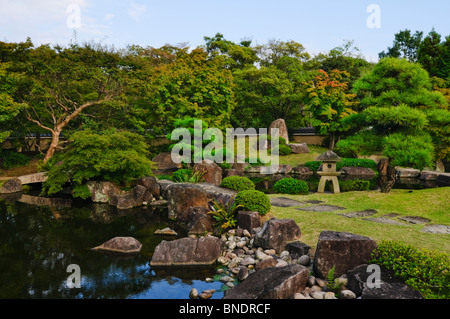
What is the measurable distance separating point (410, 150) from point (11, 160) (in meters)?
27.8

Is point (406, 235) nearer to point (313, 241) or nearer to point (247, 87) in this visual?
point (313, 241)

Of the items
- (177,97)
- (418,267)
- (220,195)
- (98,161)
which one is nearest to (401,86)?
(220,195)

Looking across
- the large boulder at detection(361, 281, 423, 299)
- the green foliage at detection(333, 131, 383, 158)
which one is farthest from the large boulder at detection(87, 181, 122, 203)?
the large boulder at detection(361, 281, 423, 299)

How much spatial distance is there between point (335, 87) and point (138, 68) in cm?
1951

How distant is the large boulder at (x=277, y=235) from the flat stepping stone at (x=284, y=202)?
155 inches

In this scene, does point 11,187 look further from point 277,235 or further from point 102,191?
point 277,235

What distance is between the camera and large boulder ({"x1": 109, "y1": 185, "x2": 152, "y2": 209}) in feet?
51.6

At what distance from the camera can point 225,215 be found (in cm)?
1116

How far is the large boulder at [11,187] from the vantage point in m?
19.6

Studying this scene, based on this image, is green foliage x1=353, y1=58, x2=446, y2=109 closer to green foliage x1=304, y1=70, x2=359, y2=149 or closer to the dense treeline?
the dense treeline

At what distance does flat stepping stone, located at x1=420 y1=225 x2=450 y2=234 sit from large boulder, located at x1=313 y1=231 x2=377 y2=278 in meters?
3.46

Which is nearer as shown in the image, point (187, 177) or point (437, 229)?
point (437, 229)

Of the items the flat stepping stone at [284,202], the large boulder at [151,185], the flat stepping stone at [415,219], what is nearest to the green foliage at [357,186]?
the flat stepping stone at [284,202]

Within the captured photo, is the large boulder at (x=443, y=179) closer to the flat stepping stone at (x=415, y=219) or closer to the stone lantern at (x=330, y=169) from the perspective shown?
the stone lantern at (x=330, y=169)
